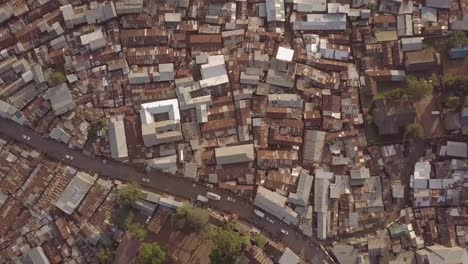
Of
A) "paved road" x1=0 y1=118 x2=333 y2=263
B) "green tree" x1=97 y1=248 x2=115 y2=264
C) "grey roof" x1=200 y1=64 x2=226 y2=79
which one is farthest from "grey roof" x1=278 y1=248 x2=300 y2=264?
"grey roof" x1=200 y1=64 x2=226 y2=79

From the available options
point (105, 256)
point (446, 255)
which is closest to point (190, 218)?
point (105, 256)

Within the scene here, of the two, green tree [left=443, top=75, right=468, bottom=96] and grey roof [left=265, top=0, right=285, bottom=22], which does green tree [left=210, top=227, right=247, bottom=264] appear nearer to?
grey roof [left=265, top=0, right=285, bottom=22]

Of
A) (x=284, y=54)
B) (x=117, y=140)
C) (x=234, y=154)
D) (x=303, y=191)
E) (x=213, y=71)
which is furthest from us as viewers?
(x=284, y=54)

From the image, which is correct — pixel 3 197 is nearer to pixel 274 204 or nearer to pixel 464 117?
pixel 274 204

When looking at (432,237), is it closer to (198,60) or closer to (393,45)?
(393,45)

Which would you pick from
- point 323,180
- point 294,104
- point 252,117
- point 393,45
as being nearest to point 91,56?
point 252,117

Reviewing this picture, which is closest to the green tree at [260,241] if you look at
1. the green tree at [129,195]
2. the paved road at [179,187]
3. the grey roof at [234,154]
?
the paved road at [179,187]
